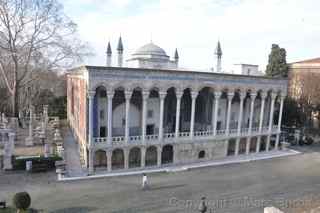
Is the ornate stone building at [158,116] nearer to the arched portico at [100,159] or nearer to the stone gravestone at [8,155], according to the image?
the arched portico at [100,159]

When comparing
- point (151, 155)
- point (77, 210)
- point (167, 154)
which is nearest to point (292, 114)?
point (167, 154)

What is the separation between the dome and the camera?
3643cm

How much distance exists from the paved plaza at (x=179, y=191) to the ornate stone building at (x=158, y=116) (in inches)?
116

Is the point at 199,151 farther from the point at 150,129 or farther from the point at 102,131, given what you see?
the point at 102,131

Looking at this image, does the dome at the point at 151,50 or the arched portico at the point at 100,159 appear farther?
the dome at the point at 151,50

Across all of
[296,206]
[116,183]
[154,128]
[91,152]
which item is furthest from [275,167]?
[91,152]

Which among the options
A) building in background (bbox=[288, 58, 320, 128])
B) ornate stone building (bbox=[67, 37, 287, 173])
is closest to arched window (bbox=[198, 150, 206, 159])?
ornate stone building (bbox=[67, 37, 287, 173])

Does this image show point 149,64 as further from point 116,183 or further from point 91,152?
point 116,183

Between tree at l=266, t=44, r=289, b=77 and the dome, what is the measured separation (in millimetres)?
18790

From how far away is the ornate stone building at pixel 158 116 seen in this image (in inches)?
880

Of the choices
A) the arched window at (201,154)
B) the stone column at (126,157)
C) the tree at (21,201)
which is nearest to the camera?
the tree at (21,201)

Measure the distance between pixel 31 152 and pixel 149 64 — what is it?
1608 cm

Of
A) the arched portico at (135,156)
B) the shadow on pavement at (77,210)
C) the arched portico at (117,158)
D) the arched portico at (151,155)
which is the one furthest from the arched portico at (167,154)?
the shadow on pavement at (77,210)

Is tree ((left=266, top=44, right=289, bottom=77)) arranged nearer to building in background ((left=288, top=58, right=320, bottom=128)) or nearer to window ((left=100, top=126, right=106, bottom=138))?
building in background ((left=288, top=58, right=320, bottom=128))
